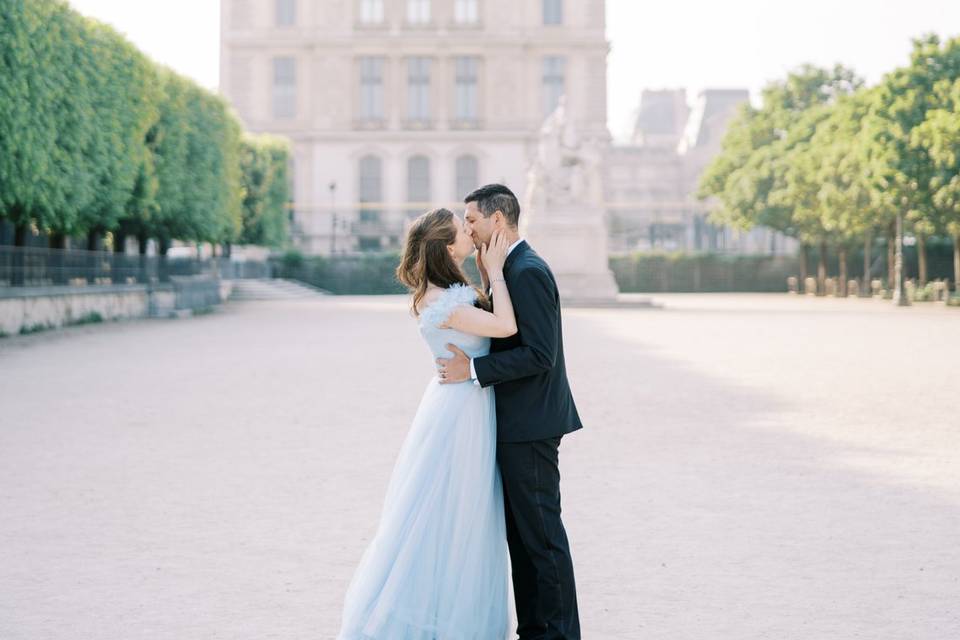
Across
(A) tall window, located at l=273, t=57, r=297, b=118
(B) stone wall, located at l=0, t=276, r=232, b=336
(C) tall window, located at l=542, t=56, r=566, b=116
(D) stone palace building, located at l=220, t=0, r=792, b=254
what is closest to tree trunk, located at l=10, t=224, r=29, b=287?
(B) stone wall, located at l=0, t=276, r=232, b=336

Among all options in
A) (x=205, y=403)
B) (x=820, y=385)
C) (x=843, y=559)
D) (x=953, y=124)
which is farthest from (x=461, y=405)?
(x=953, y=124)

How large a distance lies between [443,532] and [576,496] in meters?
3.40

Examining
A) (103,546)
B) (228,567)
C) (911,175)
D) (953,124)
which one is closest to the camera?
(228,567)

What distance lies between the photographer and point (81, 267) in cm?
3241

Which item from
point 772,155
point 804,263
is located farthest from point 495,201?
point 804,263

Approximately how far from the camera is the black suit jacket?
467 centimetres

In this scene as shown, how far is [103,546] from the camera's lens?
6758mm

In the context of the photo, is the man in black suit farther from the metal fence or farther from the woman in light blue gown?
the metal fence

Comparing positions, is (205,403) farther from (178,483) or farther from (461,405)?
(461,405)

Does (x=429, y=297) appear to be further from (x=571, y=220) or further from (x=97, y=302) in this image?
(x=571, y=220)

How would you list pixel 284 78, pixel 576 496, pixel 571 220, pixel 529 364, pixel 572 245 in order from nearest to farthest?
pixel 529 364 → pixel 576 496 → pixel 571 220 → pixel 572 245 → pixel 284 78

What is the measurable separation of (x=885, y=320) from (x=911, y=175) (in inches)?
307

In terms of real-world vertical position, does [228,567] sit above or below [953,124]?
below

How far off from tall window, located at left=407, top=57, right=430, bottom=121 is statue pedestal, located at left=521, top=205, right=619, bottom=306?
45.3 meters
